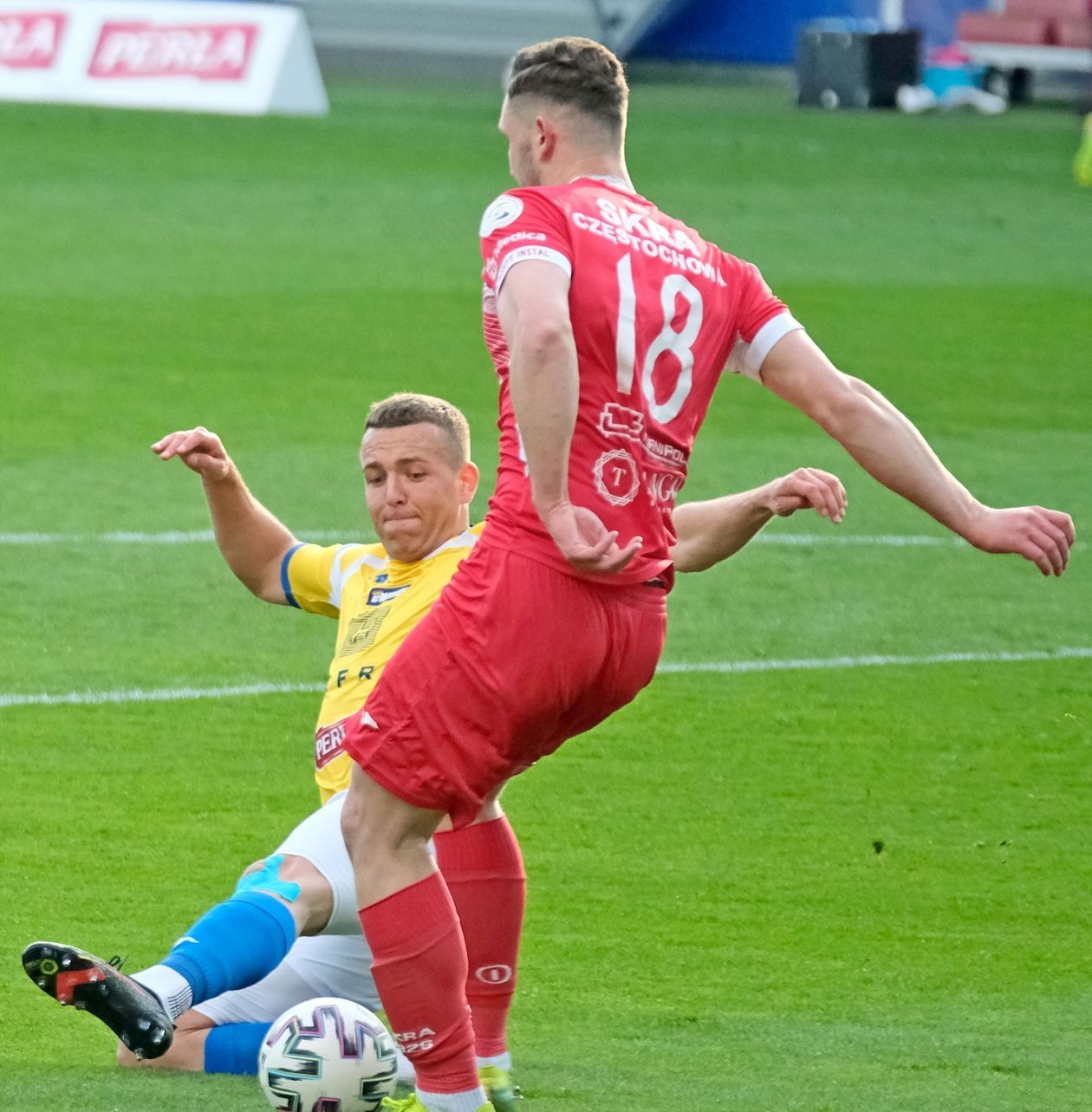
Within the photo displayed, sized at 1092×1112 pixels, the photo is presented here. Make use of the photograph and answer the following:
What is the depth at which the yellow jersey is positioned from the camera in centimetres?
475

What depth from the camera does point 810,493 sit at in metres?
4.17

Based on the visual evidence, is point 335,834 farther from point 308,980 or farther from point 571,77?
point 571,77

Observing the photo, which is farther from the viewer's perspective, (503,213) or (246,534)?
(246,534)

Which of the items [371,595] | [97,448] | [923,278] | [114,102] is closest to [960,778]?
[371,595]

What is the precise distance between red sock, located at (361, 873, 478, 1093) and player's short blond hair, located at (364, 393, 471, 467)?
1.18 metres

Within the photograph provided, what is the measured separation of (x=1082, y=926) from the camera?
564 cm

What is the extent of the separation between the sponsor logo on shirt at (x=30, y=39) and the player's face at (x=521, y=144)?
20432 mm

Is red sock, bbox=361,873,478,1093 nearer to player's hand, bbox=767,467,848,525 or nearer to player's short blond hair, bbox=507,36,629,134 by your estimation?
player's hand, bbox=767,467,848,525

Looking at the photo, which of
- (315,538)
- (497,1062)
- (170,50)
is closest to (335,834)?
(497,1062)

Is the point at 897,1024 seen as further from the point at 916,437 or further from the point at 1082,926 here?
the point at 916,437

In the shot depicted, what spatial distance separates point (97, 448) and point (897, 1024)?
23.1 feet

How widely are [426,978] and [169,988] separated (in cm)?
58

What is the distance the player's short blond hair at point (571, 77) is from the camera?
3.93 m

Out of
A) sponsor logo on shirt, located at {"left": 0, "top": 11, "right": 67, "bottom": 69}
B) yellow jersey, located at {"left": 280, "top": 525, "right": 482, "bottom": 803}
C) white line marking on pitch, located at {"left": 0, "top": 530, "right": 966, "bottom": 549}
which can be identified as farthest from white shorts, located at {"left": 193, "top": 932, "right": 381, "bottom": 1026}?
sponsor logo on shirt, located at {"left": 0, "top": 11, "right": 67, "bottom": 69}
